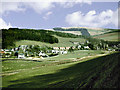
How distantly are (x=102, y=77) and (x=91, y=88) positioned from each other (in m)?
0.65

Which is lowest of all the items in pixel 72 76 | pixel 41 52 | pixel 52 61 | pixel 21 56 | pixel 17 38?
pixel 52 61

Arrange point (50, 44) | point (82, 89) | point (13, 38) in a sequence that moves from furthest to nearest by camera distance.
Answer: point (13, 38) → point (50, 44) → point (82, 89)

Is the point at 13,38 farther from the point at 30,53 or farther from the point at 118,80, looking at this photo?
the point at 118,80

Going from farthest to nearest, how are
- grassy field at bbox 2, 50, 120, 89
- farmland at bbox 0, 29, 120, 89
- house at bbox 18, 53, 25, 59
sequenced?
1. house at bbox 18, 53, 25, 59
2. farmland at bbox 0, 29, 120, 89
3. grassy field at bbox 2, 50, 120, 89

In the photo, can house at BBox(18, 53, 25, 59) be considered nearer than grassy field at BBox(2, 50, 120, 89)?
No

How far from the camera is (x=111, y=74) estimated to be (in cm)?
557

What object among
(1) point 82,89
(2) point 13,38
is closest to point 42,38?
(2) point 13,38

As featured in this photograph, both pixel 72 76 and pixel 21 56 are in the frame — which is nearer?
pixel 72 76

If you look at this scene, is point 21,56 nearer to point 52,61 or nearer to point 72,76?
point 52,61

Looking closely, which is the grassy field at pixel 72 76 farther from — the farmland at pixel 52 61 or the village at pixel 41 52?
the village at pixel 41 52

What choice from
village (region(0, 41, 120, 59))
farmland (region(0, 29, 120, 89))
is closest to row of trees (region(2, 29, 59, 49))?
farmland (region(0, 29, 120, 89))

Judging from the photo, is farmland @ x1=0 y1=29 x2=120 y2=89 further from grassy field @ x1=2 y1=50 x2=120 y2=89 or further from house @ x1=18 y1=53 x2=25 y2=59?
house @ x1=18 y1=53 x2=25 y2=59

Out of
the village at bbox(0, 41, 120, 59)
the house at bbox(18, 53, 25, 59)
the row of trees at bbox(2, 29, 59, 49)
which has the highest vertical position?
the row of trees at bbox(2, 29, 59, 49)

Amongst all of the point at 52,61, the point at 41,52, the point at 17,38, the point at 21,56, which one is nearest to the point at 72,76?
the point at 52,61
